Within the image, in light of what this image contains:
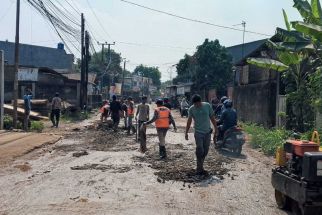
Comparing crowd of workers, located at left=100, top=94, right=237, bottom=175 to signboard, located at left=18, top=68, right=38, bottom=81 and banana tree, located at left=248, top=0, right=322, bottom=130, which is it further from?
signboard, located at left=18, top=68, right=38, bottom=81

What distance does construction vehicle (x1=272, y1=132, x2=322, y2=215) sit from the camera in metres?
6.45

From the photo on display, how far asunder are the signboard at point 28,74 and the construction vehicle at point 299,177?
97.8ft

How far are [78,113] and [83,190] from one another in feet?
Answer: 90.2

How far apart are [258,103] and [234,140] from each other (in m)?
12.7

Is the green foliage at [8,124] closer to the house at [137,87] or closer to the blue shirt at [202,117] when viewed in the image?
the blue shirt at [202,117]

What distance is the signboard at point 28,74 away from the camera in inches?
1372

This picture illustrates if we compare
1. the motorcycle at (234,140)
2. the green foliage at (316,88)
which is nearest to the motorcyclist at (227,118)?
the motorcycle at (234,140)

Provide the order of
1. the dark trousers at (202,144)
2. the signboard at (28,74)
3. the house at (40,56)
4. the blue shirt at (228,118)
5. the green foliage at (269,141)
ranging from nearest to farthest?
the dark trousers at (202,144), the blue shirt at (228,118), the green foliage at (269,141), the signboard at (28,74), the house at (40,56)

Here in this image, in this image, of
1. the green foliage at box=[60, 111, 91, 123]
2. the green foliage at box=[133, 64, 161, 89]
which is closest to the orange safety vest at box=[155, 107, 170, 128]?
the green foliage at box=[60, 111, 91, 123]

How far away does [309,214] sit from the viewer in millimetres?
6695

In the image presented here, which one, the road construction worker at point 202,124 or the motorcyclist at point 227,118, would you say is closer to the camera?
the road construction worker at point 202,124

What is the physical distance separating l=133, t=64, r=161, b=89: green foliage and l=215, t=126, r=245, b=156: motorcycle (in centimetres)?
13510

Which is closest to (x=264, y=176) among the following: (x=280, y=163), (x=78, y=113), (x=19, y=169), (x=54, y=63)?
(x=280, y=163)

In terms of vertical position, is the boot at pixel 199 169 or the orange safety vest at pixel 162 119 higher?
the orange safety vest at pixel 162 119
